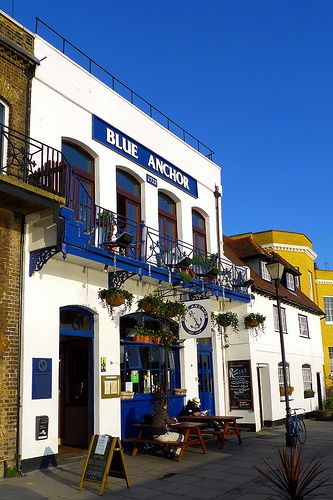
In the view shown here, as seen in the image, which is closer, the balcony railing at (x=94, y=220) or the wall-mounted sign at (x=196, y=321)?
the balcony railing at (x=94, y=220)

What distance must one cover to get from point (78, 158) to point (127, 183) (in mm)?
2016

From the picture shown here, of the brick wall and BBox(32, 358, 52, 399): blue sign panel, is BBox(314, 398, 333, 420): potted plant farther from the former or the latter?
the brick wall

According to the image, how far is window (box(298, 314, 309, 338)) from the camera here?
928 inches

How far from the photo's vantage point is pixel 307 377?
2361 centimetres

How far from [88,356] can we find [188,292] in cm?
345

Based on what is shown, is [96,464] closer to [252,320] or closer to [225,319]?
[225,319]

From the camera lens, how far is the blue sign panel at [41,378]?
32.9 feet

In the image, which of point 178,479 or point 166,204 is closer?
point 178,479

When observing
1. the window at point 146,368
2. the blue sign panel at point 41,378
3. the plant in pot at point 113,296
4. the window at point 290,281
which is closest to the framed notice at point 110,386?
the window at point 146,368

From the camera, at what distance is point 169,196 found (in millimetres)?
16203

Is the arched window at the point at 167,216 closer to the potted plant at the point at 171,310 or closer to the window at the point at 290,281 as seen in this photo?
the potted plant at the point at 171,310

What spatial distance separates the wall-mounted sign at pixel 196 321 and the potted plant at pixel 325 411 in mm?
11425

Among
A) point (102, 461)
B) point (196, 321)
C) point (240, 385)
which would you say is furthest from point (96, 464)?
point (240, 385)

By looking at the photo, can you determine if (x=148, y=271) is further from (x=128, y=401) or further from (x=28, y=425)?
(x=28, y=425)
